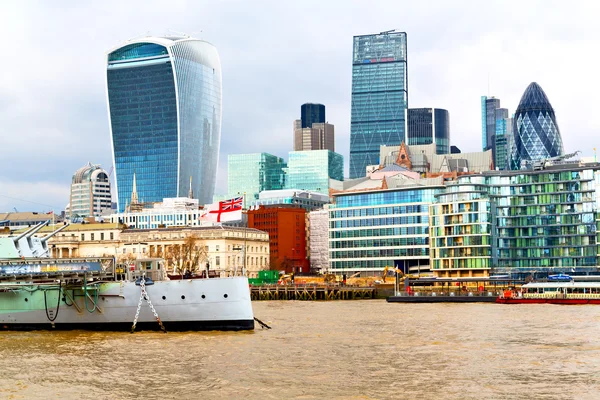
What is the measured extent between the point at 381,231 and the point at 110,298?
135886mm

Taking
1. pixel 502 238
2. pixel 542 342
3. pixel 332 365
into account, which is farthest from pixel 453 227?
pixel 332 365

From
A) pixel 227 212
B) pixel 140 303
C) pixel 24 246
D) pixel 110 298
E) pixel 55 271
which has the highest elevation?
pixel 227 212

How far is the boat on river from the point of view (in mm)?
110688

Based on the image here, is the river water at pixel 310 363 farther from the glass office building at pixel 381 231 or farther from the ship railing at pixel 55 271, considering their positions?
the glass office building at pixel 381 231

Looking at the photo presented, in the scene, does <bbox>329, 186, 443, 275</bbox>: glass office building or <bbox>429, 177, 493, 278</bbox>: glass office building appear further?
→ <bbox>329, 186, 443, 275</bbox>: glass office building

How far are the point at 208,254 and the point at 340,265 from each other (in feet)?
93.1

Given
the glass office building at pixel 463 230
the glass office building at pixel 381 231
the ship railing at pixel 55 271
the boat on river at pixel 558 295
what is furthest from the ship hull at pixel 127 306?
the glass office building at pixel 381 231

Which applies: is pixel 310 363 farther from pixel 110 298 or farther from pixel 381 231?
pixel 381 231

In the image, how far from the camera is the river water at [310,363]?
37.9 m

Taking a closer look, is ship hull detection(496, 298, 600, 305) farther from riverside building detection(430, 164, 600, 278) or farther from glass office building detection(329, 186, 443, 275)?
glass office building detection(329, 186, 443, 275)

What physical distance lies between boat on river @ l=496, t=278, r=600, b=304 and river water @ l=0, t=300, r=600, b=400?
44.5m

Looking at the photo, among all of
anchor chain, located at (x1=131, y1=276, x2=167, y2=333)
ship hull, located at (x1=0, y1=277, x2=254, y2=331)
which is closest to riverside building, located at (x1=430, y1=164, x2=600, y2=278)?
ship hull, located at (x1=0, y1=277, x2=254, y2=331)

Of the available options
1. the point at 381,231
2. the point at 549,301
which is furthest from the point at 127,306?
the point at 381,231

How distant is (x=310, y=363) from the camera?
149ft
